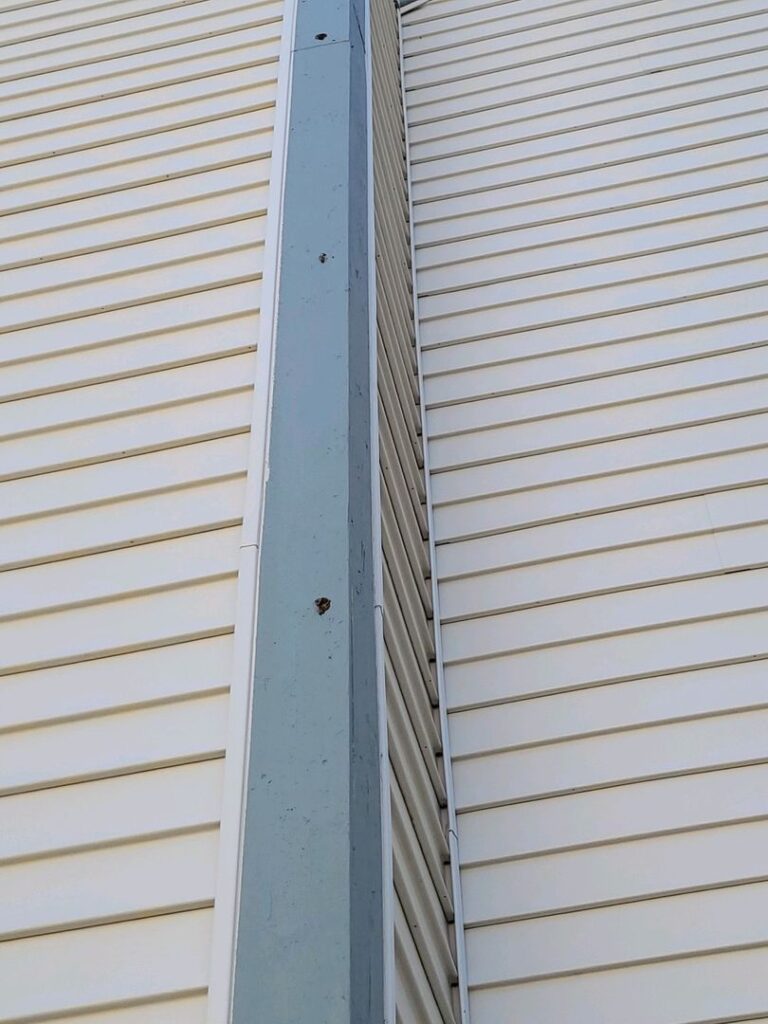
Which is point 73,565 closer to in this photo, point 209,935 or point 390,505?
point 390,505

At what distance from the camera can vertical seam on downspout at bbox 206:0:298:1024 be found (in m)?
2.15

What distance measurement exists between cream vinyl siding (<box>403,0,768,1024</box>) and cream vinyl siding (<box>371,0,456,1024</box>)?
0.28 feet

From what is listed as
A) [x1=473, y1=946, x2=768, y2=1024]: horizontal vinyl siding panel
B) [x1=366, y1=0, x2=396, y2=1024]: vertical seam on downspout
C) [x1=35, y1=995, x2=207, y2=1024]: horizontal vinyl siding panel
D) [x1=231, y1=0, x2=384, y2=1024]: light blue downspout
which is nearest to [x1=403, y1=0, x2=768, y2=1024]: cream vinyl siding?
[x1=473, y1=946, x2=768, y2=1024]: horizontal vinyl siding panel

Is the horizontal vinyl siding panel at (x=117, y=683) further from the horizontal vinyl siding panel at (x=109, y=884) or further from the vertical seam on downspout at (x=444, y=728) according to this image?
the vertical seam on downspout at (x=444, y=728)

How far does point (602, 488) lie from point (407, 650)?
1.06 m

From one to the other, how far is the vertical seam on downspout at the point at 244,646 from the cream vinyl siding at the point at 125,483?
0.02m

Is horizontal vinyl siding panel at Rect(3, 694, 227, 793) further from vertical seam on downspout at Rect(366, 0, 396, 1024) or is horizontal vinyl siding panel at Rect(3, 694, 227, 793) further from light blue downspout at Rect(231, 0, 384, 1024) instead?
vertical seam on downspout at Rect(366, 0, 396, 1024)

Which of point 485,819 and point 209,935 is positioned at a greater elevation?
point 485,819

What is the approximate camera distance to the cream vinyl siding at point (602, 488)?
308 centimetres

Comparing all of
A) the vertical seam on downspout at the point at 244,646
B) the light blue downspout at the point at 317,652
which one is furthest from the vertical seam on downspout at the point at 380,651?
the vertical seam on downspout at the point at 244,646

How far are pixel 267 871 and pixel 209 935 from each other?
0.53 ft

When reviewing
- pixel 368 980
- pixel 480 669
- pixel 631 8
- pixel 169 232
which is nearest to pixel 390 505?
pixel 480 669

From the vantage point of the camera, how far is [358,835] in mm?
2211

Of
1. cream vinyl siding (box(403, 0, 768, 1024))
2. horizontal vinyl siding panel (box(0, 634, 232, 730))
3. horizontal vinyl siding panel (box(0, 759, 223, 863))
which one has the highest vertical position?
cream vinyl siding (box(403, 0, 768, 1024))
